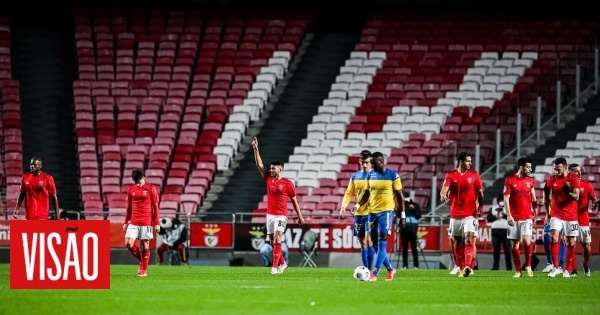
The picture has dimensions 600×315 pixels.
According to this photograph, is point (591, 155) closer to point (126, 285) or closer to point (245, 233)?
point (245, 233)

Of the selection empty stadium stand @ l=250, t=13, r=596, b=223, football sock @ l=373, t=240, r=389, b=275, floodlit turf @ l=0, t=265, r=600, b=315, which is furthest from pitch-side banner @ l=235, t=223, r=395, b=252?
football sock @ l=373, t=240, r=389, b=275

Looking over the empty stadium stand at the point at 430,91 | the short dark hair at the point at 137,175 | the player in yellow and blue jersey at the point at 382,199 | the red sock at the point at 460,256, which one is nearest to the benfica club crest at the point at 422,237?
the empty stadium stand at the point at 430,91

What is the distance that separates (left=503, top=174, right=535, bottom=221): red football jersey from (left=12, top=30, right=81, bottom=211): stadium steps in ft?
57.3

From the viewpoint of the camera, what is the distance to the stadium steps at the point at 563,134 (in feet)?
117

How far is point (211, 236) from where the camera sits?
33.9 m

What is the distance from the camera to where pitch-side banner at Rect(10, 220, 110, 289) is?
17297mm

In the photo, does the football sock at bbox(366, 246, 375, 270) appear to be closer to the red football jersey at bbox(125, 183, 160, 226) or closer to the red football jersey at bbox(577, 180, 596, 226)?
the red football jersey at bbox(125, 183, 160, 226)

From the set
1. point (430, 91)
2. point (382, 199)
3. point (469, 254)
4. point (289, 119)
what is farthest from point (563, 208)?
point (289, 119)

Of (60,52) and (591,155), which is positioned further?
(60,52)

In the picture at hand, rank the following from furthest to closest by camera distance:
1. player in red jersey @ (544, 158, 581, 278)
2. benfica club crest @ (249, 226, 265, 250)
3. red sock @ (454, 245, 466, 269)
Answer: benfica club crest @ (249, 226, 265, 250), player in red jersey @ (544, 158, 581, 278), red sock @ (454, 245, 466, 269)

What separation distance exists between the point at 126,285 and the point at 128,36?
25.4m

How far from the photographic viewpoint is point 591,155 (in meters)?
34.6

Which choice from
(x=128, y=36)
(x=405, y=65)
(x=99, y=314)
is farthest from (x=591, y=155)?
(x=99, y=314)

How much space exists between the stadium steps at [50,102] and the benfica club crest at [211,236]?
591cm
